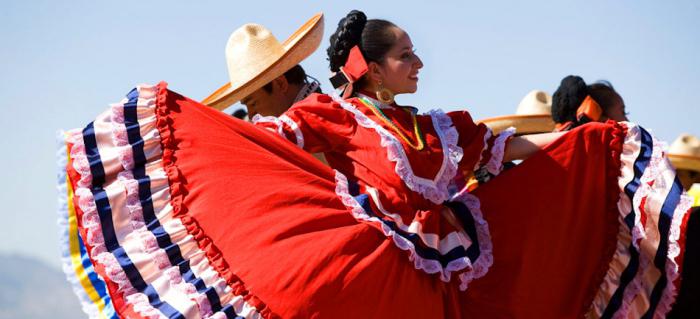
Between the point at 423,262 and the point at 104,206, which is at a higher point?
the point at 104,206

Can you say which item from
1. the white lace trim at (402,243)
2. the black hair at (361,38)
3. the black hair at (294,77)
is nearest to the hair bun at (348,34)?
the black hair at (361,38)

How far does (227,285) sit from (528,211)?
1.32 metres

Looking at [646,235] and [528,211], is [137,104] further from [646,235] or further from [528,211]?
[646,235]

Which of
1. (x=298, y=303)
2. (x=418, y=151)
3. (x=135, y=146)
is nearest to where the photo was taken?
(x=298, y=303)

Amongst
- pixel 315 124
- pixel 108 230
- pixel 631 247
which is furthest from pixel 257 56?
pixel 631 247

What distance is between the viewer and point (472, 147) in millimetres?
4441

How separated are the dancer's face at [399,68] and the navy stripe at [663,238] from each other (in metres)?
1.05

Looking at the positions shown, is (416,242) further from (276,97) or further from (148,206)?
(276,97)

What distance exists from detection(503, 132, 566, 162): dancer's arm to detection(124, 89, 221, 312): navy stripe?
1437mm

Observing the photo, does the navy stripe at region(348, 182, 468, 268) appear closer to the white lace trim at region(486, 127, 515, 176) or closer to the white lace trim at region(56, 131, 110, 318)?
the white lace trim at region(486, 127, 515, 176)

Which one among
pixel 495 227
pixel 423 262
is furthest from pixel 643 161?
pixel 423 262

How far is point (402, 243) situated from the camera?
3926mm

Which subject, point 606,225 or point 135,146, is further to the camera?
point 606,225

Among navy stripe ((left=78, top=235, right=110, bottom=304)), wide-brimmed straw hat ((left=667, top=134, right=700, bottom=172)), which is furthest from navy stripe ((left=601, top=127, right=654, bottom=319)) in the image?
wide-brimmed straw hat ((left=667, top=134, right=700, bottom=172))
